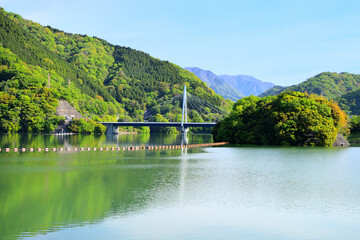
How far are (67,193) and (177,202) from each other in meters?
5.65

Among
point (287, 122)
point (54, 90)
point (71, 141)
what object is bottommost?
point (71, 141)

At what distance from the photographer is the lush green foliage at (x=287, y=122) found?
57.1 metres

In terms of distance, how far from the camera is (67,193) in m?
21.4

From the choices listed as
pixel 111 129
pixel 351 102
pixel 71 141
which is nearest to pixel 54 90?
pixel 111 129

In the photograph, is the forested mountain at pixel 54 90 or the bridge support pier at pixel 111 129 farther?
the bridge support pier at pixel 111 129

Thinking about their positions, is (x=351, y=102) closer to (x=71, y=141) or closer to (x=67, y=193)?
(x=71, y=141)

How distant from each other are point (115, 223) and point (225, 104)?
166m

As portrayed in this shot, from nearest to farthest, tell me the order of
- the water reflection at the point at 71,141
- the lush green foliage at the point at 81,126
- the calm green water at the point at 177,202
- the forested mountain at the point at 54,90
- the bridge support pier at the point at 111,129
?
the calm green water at the point at 177,202, the water reflection at the point at 71,141, the forested mountain at the point at 54,90, the lush green foliage at the point at 81,126, the bridge support pier at the point at 111,129

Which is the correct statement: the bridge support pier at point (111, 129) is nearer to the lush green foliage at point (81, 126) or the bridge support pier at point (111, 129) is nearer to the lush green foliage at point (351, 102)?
the lush green foliage at point (81, 126)

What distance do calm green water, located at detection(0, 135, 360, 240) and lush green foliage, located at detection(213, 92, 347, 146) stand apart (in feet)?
81.2

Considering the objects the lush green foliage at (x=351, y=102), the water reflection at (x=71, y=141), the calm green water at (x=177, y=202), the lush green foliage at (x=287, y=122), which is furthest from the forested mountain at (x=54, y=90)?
the calm green water at (x=177, y=202)

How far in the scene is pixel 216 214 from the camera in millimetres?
17766

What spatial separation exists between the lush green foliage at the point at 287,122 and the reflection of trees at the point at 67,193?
29.6 meters

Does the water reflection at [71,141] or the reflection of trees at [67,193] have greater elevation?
the water reflection at [71,141]
